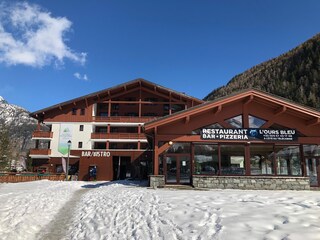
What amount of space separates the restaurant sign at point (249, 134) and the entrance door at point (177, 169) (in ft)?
6.34

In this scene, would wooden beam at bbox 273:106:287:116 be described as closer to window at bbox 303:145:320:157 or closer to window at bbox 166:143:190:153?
window at bbox 303:145:320:157

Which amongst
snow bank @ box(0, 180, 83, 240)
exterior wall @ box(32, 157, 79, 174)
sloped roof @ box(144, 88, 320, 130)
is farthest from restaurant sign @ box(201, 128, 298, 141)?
exterior wall @ box(32, 157, 79, 174)

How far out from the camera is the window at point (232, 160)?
18.6m

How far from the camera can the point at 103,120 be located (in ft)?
148

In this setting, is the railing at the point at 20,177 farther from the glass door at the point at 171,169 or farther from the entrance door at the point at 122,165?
the glass door at the point at 171,169

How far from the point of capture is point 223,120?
19.2 m

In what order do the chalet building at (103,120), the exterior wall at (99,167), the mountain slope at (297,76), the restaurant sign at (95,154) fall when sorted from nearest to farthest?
the exterior wall at (99,167), the restaurant sign at (95,154), the chalet building at (103,120), the mountain slope at (297,76)

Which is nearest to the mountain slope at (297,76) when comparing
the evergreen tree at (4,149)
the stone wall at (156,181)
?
the stone wall at (156,181)

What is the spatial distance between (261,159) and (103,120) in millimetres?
30507

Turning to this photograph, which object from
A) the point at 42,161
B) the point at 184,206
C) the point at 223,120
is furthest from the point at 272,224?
the point at 42,161

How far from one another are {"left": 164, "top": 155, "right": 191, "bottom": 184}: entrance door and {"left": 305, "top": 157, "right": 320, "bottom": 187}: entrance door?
24.6ft

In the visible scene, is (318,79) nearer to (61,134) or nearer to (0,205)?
(61,134)

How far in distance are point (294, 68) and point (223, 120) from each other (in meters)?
77.2

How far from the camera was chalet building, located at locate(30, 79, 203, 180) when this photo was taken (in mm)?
43938
